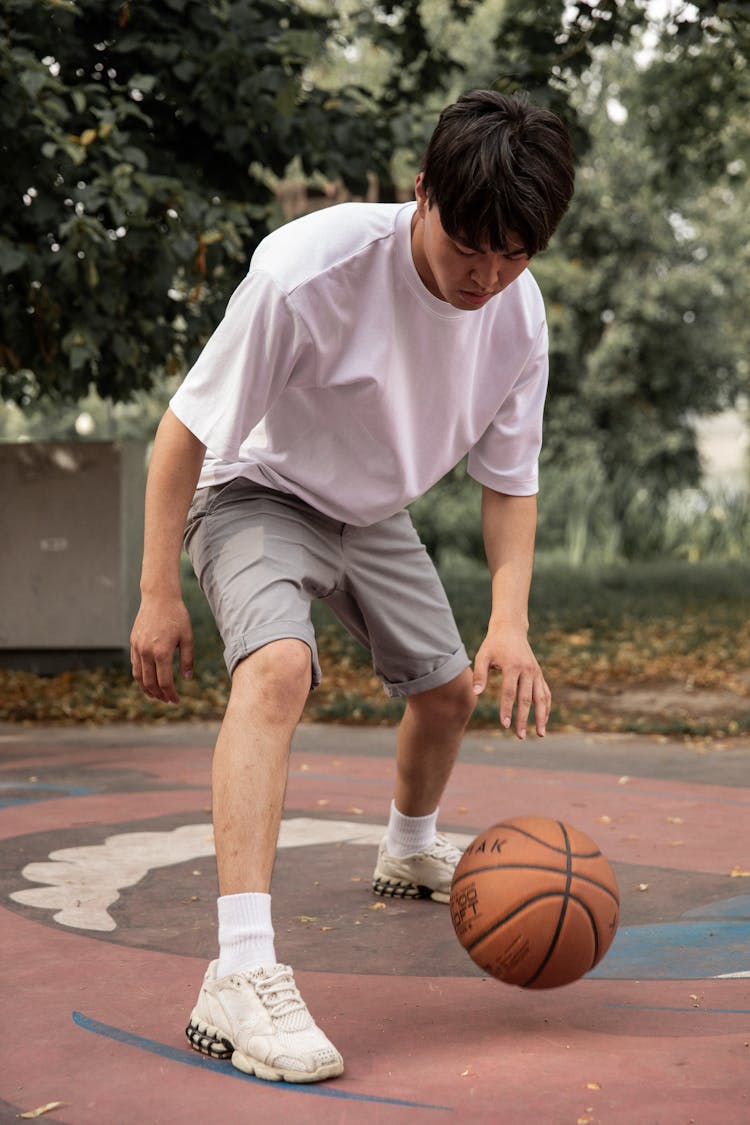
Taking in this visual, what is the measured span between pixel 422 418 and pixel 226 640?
2.38 ft

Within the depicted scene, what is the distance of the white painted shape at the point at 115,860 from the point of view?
165 inches

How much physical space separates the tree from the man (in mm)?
3993

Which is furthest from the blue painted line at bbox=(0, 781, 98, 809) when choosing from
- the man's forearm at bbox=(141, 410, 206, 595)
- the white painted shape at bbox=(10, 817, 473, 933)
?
the man's forearm at bbox=(141, 410, 206, 595)

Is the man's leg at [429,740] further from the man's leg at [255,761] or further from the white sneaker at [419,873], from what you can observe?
the man's leg at [255,761]

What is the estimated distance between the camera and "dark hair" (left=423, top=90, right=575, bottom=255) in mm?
2797

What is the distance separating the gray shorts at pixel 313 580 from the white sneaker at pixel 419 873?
68 cm

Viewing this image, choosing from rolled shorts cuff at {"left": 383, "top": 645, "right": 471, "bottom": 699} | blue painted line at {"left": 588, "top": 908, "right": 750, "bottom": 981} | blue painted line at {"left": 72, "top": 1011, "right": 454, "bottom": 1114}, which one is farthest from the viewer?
rolled shorts cuff at {"left": 383, "top": 645, "right": 471, "bottom": 699}

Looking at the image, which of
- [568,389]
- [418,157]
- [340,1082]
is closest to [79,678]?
[418,157]

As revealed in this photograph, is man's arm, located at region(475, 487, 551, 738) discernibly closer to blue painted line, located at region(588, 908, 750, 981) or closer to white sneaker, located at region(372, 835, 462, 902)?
blue painted line, located at region(588, 908, 750, 981)

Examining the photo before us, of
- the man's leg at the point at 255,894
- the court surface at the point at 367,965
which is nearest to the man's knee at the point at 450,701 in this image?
the court surface at the point at 367,965

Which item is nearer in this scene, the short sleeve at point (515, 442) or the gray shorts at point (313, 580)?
the gray shorts at point (313, 580)

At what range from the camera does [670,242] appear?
84.7ft

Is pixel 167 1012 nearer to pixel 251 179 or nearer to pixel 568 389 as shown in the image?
pixel 251 179

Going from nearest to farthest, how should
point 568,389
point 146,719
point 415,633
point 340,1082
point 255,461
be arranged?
point 340,1082
point 255,461
point 415,633
point 146,719
point 568,389
